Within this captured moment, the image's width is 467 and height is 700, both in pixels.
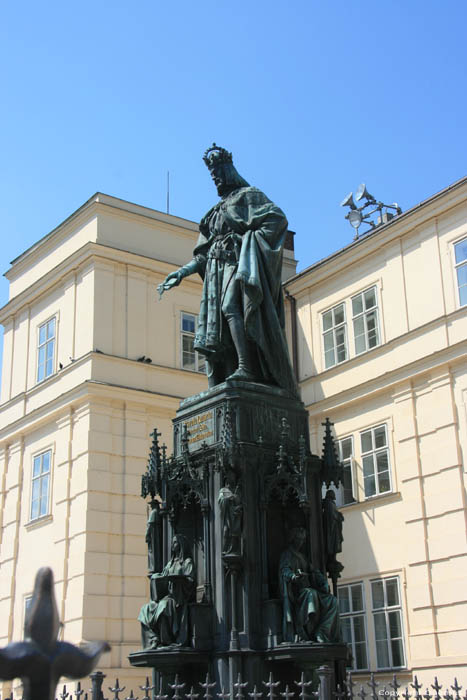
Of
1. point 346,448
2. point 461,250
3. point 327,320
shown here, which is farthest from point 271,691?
point 327,320

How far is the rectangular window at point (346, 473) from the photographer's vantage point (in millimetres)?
22203

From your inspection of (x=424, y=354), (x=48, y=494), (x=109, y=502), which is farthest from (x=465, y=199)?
(x=48, y=494)

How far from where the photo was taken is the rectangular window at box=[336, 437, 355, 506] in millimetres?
22203

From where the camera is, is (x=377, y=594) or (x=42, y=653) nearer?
(x=42, y=653)

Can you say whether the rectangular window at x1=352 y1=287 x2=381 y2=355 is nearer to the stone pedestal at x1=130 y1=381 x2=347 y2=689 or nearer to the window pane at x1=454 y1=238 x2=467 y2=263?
the window pane at x1=454 y1=238 x2=467 y2=263

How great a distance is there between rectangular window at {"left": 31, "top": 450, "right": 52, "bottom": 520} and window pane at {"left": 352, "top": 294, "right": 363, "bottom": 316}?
8597mm

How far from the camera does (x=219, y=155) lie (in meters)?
10.6

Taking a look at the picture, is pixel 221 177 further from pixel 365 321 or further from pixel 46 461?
pixel 46 461

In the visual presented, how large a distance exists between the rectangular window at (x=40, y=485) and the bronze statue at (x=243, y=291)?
14841mm

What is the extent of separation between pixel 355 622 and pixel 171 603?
1333cm

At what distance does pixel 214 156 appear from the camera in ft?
34.8

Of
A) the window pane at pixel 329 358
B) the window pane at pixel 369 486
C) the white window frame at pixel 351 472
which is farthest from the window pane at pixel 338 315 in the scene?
the window pane at pixel 369 486

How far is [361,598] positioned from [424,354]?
559cm

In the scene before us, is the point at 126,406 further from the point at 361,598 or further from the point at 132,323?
the point at 361,598
